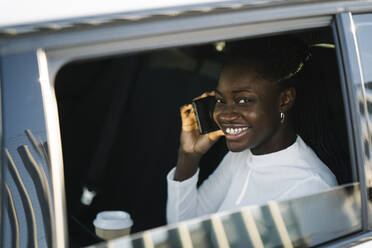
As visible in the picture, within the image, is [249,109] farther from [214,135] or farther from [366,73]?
[366,73]

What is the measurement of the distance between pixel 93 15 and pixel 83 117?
268cm

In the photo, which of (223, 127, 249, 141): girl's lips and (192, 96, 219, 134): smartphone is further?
(192, 96, 219, 134): smartphone

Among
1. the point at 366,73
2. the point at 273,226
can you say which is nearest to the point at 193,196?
the point at 273,226

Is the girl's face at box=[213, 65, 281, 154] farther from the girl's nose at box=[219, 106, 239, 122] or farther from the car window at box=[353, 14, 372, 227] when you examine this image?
the car window at box=[353, 14, 372, 227]

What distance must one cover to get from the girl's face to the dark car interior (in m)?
0.47

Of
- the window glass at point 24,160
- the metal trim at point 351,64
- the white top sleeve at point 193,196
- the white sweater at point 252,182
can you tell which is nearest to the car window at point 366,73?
the metal trim at point 351,64

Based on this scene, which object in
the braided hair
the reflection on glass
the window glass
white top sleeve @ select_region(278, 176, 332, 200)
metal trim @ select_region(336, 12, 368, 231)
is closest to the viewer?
the window glass

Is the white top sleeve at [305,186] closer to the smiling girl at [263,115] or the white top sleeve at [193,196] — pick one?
the smiling girl at [263,115]

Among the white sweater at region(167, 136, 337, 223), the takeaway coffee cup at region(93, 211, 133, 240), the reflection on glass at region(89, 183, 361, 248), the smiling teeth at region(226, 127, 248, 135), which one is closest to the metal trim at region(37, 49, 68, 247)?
the reflection on glass at region(89, 183, 361, 248)

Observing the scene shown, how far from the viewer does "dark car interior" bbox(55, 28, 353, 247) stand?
286cm

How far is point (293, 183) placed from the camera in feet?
5.57

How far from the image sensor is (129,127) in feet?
12.3

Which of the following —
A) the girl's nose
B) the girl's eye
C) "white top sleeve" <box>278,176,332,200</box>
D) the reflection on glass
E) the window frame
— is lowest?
the reflection on glass

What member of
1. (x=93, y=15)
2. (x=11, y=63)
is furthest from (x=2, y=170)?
(x=93, y=15)
